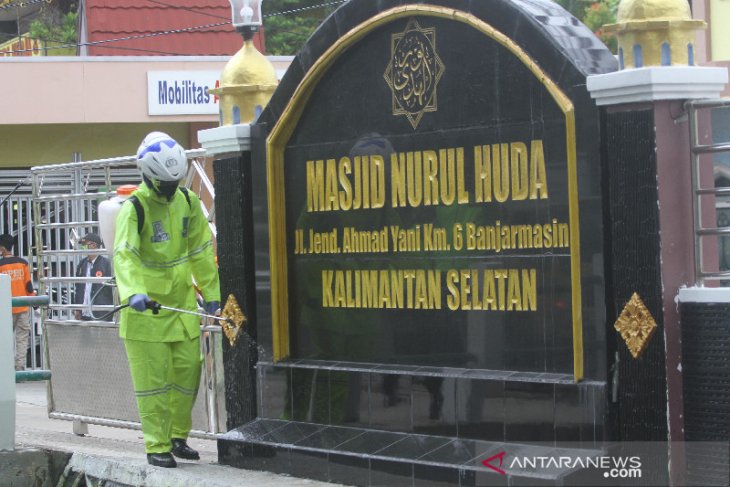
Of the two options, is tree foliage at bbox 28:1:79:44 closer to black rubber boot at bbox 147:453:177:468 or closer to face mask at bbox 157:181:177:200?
face mask at bbox 157:181:177:200

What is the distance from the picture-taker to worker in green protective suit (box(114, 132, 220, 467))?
7.93 meters

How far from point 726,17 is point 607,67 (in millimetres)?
11319

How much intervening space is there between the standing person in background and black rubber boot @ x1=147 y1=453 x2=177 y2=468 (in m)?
2.21

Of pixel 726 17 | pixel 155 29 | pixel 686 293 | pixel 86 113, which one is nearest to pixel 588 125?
pixel 686 293

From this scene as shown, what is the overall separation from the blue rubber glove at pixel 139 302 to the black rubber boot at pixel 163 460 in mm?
954

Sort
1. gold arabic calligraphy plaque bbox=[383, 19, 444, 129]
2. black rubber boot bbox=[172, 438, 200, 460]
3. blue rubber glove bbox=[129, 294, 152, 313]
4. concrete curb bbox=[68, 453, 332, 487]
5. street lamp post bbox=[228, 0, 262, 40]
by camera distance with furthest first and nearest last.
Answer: street lamp post bbox=[228, 0, 262, 40] → black rubber boot bbox=[172, 438, 200, 460] → blue rubber glove bbox=[129, 294, 152, 313] → concrete curb bbox=[68, 453, 332, 487] → gold arabic calligraphy plaque bbox=[383, 19, 444, 129]

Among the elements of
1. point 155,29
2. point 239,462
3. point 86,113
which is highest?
point 155,29

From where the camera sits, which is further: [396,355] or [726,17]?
[726,17]

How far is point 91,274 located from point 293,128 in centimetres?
402

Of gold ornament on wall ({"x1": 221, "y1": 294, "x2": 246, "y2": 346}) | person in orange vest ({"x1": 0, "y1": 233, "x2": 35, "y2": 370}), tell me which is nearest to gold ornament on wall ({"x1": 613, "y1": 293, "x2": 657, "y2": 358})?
gold ornament on wall ({"x1": 221, "y1": 294, "x2": 246, "y2": 346})

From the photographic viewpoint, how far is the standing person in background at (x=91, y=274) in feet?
34.1

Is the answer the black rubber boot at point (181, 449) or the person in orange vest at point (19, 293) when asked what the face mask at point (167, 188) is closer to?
the black rubber boot at point (181, 449)

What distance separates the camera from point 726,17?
1711 cm

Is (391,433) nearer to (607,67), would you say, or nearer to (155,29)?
(607,67)
